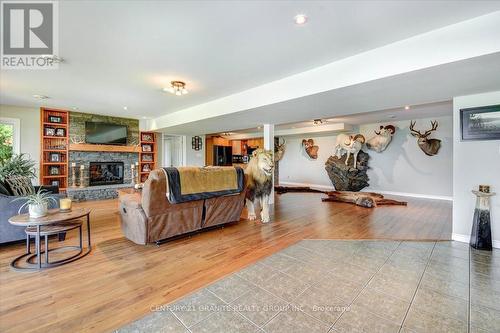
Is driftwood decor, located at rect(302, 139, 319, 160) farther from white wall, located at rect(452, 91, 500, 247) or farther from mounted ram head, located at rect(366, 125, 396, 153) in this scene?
white wall, located at rect(452, 91, 500, 247)

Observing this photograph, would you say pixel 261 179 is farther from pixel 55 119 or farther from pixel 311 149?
pixel 55 119

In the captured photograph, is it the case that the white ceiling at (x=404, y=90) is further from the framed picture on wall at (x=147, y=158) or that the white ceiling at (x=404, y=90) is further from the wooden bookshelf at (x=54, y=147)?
the wooden bookshelf at (x=54, y=147)

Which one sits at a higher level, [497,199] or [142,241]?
[497,199]

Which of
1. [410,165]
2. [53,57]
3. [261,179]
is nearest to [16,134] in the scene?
[53,57]

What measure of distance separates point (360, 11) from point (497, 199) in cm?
337

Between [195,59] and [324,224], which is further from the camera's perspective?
[324,224]

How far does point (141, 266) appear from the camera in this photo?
8.54ft

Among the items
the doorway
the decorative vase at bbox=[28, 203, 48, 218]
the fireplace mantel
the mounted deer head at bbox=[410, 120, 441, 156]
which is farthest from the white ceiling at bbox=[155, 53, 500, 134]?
the doorway

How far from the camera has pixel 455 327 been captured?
5.45ft

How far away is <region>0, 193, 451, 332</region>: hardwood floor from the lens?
1803 mm

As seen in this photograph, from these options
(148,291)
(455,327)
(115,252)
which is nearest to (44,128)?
→ (115,252)

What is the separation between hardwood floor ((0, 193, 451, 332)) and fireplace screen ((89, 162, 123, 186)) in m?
2.78

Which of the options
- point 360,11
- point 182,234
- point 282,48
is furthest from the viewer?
point 182,234

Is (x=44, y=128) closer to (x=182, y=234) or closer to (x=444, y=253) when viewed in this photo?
(x=182, y=234)
